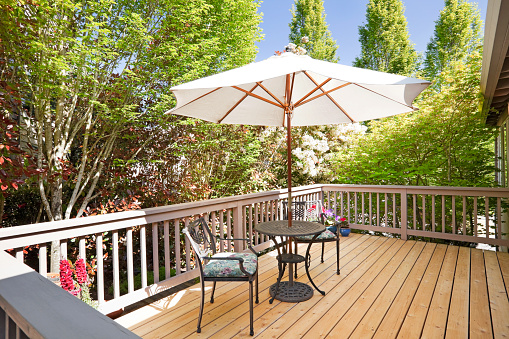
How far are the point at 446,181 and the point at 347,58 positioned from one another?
42.4 ft

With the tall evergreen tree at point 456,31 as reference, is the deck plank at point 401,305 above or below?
below

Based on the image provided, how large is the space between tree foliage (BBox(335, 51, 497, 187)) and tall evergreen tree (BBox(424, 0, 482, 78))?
985 centimetres

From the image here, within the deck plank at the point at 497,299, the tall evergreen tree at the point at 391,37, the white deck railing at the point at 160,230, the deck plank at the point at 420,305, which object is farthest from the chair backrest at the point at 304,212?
the tall evergreen tree at the point at 391,37

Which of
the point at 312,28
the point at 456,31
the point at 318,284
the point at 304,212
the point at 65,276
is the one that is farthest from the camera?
the point at 312,28

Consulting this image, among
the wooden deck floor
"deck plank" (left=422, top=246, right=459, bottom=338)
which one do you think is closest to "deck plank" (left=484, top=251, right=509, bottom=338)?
the wooden deck floor

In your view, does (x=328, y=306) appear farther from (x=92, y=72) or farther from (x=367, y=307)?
(x=92, y=72)

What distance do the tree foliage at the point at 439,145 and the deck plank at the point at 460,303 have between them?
2.54 meters

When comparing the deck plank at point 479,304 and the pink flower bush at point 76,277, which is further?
the deck plank at point 479,304

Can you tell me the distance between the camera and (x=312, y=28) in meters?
15.5

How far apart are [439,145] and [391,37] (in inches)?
444

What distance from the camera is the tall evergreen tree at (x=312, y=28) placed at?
15539 millimetres

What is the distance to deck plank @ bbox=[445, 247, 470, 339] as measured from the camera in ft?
7.61

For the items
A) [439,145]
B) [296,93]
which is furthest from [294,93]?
[439,145]

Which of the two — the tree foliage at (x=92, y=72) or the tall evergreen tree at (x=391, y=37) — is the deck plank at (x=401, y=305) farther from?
the tall evergreen tree at (x=391, y=37)
